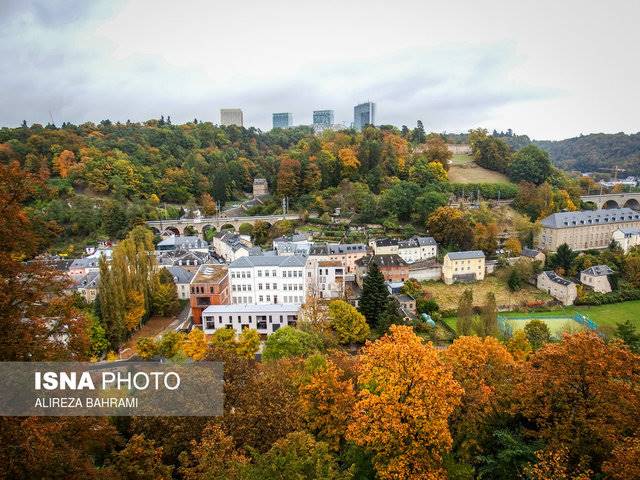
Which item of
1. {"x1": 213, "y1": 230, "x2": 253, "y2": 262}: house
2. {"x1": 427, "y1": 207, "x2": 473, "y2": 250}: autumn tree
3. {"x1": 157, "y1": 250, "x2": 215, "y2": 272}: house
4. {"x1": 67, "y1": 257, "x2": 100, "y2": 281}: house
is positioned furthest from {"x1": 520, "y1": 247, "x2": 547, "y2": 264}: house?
{"x1": 67, "y1": 257, "x2": 100, "y2": 281}: house

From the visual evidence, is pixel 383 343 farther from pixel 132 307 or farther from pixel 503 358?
pixel 132 307

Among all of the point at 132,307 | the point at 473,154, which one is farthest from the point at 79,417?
the point at 473,154

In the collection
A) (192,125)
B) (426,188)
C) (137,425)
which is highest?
(192,125)

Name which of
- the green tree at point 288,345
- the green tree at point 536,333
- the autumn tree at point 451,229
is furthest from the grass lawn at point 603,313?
the green tree at point 288,345

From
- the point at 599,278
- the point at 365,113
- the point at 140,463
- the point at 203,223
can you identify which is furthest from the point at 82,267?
the point at 365,113

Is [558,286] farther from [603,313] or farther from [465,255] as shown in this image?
[465,255]

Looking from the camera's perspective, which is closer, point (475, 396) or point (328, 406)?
point (475, 396)

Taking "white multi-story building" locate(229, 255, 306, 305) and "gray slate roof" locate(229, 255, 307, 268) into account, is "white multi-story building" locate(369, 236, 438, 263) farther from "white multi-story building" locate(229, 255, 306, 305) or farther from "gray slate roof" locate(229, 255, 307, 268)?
"white multi-story building" locate(229, 255, 306, 305)
